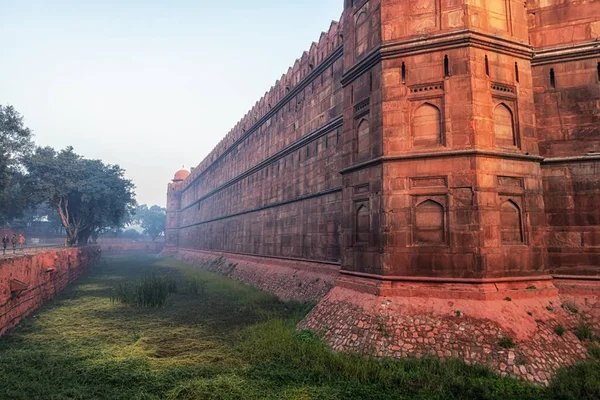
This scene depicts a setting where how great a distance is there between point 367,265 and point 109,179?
35.3 m

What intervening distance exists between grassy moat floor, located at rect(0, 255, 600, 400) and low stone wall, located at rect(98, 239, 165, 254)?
59.0 m

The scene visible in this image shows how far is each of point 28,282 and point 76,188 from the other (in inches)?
934

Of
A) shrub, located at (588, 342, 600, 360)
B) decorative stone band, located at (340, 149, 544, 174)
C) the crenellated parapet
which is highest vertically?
the crenellated parapet

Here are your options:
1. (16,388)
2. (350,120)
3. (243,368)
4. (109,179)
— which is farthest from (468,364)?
(109,179)

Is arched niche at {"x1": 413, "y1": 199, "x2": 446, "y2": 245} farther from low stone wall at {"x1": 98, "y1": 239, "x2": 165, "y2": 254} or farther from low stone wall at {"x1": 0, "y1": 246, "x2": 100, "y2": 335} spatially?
low stone wall at {"x1": 98, "y1": 239, "x2": 165, "y2": 254}

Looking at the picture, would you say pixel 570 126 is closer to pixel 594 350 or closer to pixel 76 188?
pixel 594 350

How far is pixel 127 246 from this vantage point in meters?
70.6

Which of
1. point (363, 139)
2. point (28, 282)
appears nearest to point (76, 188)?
point (28, 282)

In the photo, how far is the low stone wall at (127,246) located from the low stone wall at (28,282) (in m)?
48.2

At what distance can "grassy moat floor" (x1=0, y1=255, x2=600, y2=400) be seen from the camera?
6324 mm

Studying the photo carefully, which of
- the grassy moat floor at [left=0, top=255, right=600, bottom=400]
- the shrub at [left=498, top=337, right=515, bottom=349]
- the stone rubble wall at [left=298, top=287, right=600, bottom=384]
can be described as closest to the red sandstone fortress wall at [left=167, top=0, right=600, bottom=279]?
the stone rubble wall at [left=298, top=287, right=600, bottom=384]

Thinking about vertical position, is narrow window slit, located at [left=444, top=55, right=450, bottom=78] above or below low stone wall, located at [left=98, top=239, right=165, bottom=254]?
above

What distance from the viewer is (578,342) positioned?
24.7 feet

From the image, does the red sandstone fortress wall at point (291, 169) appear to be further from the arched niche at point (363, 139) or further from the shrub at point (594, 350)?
the shrub at point (594, 350)
